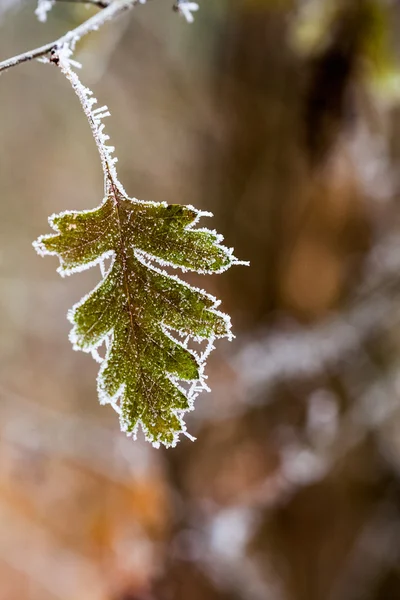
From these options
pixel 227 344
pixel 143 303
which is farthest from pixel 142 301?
pixel 227 344

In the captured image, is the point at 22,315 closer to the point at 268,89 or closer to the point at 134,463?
the point at 134,463

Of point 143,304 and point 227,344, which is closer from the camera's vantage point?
point 143,304

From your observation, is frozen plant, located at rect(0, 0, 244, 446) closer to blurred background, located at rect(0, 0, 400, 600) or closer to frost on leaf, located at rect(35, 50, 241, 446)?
frost on leaf, located at rect(35, 50, 241, 446)

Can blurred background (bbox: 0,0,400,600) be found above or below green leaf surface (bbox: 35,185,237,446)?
above

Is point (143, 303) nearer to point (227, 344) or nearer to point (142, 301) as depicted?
point (142, 301)

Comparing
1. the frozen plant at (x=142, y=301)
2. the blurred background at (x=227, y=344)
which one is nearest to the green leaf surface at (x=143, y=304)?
the frozen plant at (x=142, y=301)

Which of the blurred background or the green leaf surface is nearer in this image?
the green leaf surface

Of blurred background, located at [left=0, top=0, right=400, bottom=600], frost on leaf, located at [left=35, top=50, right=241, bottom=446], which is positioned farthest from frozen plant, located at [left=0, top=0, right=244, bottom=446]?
blurred background, located at [left=0, top=0, right=400, bottom=600]
